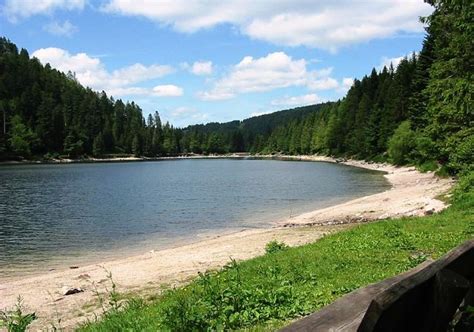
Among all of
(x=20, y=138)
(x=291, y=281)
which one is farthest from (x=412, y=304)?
(x=20, y=138)

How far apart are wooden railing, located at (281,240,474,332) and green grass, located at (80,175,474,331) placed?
11.5 ft

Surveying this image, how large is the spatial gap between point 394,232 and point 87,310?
34.6ft

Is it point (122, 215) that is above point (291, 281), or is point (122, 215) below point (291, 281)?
below

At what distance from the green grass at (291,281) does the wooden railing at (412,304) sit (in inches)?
139

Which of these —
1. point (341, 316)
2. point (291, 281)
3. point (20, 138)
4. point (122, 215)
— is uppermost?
point (20, 138)

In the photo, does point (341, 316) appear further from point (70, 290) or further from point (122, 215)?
point (122, 215)

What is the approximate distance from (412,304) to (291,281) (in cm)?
821

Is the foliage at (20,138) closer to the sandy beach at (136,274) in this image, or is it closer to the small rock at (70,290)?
the sandy beach at (136,274)

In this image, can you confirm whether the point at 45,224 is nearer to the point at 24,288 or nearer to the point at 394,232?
the point at 24,288

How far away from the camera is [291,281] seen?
1063 centimetres

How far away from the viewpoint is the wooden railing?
243 centimetres

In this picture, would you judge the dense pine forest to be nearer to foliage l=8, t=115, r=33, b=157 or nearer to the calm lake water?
foliage l=8, t=115, r=33, b=157

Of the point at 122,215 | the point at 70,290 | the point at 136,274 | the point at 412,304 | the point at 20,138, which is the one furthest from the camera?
the point at 20,138

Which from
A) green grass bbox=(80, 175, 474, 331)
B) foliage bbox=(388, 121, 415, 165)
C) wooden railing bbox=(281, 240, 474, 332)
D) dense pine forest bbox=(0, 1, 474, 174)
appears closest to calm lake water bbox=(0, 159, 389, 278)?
dense pine forest bbox=(0, 1, 474, 174)
